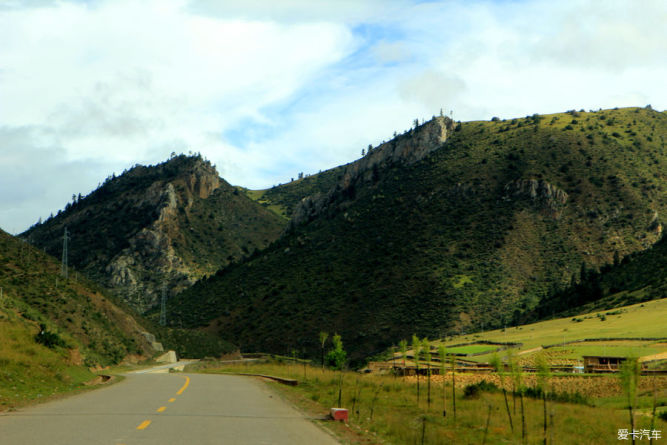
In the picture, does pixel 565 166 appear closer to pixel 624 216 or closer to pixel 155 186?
pixel 624 216

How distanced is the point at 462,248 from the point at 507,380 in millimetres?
62183

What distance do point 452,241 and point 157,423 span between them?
92582 millimetres

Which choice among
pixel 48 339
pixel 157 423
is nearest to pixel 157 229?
pixel 48 339

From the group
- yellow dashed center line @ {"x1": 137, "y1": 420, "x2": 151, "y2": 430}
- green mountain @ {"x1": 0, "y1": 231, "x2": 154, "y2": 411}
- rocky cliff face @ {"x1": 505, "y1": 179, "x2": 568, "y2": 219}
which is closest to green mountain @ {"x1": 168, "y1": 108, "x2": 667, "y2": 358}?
rocky cliff face @ {"x1": 505, "y1": 179, "x2": 568, "y2": 219}

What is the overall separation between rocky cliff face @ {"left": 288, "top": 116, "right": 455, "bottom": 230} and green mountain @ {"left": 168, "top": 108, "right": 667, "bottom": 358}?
0.62m

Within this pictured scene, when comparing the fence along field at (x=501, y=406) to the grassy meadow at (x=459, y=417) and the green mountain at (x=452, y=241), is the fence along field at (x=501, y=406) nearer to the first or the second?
the grassy meadow at (x=459, y=417)

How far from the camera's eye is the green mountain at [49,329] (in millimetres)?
25797

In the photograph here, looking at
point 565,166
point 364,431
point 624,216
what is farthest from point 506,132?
point 364,431

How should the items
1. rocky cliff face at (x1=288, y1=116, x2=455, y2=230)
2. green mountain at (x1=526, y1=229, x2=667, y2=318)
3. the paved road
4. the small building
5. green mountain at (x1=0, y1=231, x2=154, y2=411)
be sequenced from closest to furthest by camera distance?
the paved road, green mountain at (x1=0, y1=231, x2=154, y2=411), the small building, green mountain at (x1=526, y1=229, x2=667, y2=318), rocky cliff face at (x1=288, y1=116, x2=455, y2=230)

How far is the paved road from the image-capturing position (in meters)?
12.1

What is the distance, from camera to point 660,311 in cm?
6288

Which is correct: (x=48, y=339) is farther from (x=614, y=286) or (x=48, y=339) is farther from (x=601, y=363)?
(x=614, y=286)

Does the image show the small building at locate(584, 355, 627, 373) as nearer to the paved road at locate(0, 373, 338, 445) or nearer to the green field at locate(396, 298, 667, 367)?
the green field at locate(396, 298, 667, 367)

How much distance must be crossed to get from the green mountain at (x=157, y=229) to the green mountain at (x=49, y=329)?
4251 cm
